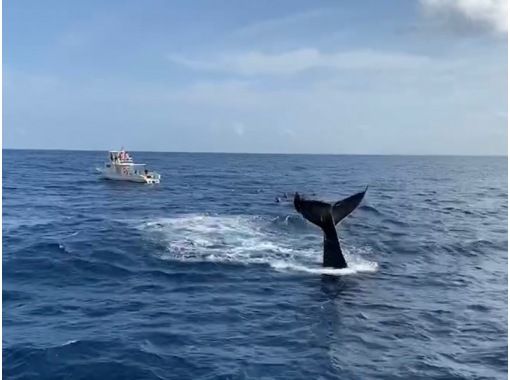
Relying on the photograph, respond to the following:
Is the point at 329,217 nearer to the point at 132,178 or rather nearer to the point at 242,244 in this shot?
the point at 242,244

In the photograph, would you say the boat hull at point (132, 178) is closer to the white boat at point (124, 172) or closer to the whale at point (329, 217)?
the white boat at point (124, 172)

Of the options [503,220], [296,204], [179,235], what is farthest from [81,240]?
[503,220]

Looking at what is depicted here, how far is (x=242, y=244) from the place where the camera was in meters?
28.5

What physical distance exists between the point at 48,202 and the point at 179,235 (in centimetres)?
2448

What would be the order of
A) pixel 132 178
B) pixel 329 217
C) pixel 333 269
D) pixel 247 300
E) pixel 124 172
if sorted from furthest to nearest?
pixel 124 172
pixel 132 178
pixel 329 217
pixel 333 269
pixel 247 300

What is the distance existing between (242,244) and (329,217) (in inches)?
249

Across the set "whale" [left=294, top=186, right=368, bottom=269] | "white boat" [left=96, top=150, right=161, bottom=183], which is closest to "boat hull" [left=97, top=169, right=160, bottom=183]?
"white boat" [left=96, top=150, right=161, bottom=183]

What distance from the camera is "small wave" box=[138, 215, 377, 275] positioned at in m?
24.7

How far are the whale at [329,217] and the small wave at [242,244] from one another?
1.74 feet

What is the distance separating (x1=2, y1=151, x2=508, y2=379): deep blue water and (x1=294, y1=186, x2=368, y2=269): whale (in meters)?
0.67

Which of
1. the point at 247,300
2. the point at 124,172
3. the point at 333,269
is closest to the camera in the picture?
the point at 247,300

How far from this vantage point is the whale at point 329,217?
23.4 meters

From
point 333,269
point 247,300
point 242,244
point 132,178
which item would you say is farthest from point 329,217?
point 132,178

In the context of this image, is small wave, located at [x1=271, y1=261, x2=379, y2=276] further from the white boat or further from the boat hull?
the white boat
